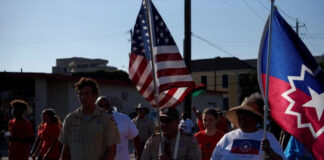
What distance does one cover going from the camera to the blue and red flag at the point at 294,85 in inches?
186

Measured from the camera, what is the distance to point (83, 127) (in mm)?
4918

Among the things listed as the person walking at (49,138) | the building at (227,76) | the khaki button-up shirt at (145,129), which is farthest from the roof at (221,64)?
the person walking at (49,138)

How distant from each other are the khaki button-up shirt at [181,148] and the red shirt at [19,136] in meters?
4.95

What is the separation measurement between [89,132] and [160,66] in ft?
7.15

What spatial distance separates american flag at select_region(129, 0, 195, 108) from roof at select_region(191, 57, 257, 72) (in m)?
61.6

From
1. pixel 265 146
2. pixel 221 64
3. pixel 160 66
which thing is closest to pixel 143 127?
pixel 160 66

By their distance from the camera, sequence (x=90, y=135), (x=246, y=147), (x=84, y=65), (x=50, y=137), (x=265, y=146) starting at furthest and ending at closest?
(x=84, y=65), (x=50, y=137), (x=90, y=135), (x=246, y=147), (x=265, y=146)

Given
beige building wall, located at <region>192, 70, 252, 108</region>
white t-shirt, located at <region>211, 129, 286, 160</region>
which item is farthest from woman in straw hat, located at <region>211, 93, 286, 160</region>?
beige building wall, located at <region>192, 70, 252, 108</region>

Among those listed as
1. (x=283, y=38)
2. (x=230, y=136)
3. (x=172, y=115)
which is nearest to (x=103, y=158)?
(x=172, y=115)

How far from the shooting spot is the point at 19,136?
927cm

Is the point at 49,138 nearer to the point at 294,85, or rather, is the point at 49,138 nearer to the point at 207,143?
the point at 207,143

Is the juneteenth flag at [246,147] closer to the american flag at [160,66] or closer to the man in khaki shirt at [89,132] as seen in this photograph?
the man in khaki shirt at [89,132]

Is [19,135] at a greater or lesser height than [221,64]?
lesser

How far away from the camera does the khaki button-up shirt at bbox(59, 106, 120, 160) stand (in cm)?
489
